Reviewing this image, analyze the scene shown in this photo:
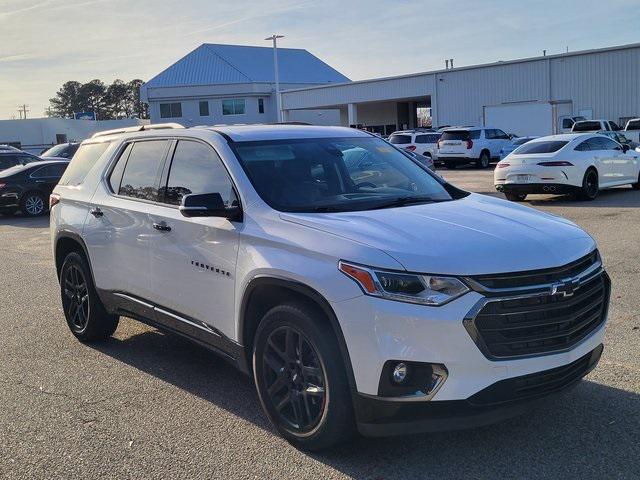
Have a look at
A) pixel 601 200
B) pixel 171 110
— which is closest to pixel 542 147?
pixel 601 200

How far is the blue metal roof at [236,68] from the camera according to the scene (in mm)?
73688

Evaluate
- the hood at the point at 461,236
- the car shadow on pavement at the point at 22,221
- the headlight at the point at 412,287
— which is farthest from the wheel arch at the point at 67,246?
the car shadow on pavement at the point at 22,221

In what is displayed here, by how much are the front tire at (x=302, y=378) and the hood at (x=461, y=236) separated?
0.49 m

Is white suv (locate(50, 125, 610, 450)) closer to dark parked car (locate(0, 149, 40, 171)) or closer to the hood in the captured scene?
the hood

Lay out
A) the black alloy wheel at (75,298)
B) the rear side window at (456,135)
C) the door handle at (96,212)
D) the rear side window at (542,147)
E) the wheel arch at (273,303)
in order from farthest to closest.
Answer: the rear side window at (456,135)
the rear side window at (542,147)
the black alloy wheel at (75,298)
the door handle at (96,212)
the wheel arch at (273,303)

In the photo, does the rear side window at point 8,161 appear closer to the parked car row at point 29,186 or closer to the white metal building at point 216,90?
the parked car row at point 29,186

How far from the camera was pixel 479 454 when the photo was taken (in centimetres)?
382

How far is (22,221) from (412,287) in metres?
17.0

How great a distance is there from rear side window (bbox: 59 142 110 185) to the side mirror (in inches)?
91.9

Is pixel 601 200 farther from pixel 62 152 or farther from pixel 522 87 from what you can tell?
pixel 522 87

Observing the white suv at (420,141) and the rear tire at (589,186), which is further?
the white suv at (420,141)

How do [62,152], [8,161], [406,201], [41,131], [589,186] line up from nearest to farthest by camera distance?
1. [406,201]
2. [589,186]
3. [8,161]
4. [62,152]
5. [41,131]

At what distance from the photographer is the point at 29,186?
19.1m

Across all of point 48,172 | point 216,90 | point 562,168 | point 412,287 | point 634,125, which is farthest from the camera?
point 216,90
